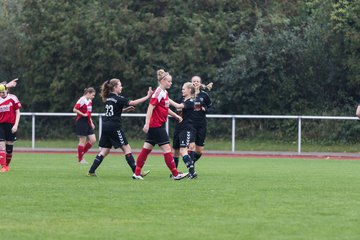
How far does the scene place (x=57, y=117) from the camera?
133 ft

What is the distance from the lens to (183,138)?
58.7 ft

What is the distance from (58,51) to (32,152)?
33.4 feet

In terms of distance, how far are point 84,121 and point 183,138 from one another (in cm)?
799

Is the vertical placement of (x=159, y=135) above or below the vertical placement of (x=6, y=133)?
above

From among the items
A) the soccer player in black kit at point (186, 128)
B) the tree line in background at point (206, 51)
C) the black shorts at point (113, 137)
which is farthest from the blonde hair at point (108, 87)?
the tree line in background at point (206, 51)

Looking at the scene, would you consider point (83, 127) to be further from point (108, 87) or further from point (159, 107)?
point (159, 107)

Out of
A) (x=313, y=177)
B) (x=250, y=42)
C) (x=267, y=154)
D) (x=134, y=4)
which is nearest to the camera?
(x=313, y=177)

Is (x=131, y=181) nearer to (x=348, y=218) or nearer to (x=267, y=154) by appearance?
(x=348, y=218)

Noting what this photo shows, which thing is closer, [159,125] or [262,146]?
[159,125]

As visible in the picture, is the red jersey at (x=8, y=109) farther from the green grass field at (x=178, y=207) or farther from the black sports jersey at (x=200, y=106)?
Result: the black sports jersey at (x=200, y=106)

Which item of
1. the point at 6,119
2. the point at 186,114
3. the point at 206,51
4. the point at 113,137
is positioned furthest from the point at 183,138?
the point at 206,51

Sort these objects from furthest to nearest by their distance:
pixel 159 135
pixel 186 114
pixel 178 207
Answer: pixel 186 114, pixel 159 135, pixel 178 207

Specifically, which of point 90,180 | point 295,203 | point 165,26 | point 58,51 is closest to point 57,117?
point 58,51

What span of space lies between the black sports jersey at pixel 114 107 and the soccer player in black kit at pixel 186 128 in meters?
1.02
